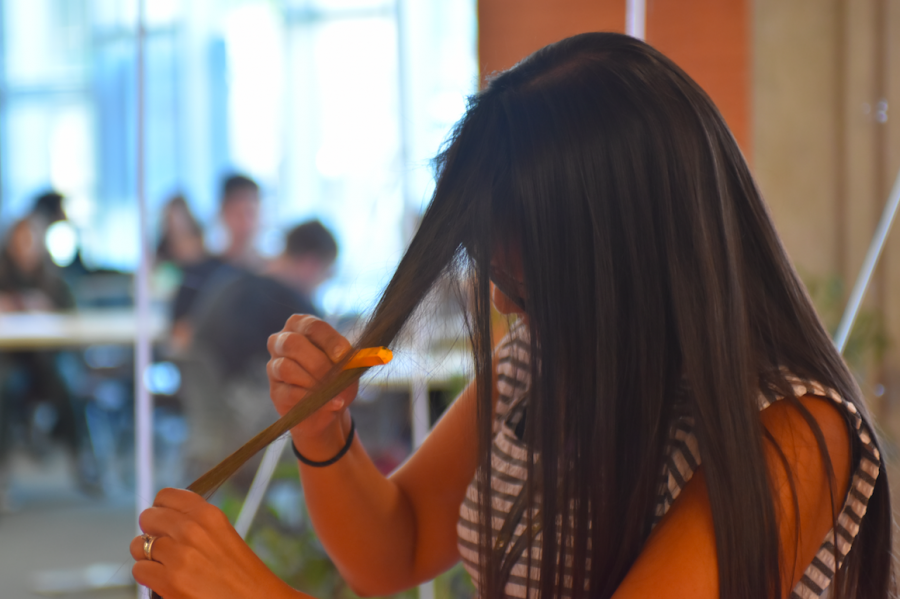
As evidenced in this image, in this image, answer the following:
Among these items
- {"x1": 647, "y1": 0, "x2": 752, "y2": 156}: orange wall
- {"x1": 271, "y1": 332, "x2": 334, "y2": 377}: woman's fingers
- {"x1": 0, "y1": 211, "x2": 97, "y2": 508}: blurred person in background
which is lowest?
{"x1": 0, "y1": 211, "x2": 97, "y2": 508}: blurred person in background

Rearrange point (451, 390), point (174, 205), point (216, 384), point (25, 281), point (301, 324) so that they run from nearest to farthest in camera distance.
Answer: point (301, 324) < point (451, 390) < point (216, 384) < point (25, 281) < point (174, 205)

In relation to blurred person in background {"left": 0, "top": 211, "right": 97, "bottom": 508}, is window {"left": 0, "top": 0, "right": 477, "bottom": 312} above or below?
above

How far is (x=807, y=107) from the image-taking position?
192 centimetres

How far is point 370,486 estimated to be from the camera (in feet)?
2.67

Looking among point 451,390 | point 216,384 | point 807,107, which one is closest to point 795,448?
point 451,390

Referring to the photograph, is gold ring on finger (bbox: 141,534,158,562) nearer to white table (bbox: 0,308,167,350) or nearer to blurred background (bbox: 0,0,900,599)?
blurred background (bbox: 0,0,900,599)

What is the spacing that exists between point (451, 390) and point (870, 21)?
1275mm

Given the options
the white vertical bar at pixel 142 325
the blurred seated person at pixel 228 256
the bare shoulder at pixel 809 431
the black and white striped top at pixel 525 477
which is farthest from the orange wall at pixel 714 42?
the blurred seated person at pixel 228 256

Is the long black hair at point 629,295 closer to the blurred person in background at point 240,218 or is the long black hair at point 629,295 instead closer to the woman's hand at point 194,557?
the woman's hand at point 194,557

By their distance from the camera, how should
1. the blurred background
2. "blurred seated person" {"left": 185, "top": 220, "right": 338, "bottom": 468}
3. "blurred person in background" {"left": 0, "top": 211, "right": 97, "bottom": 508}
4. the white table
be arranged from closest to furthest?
1. the blurred background
2. "blurred seated person" {"left": 185, "top": 220, "right": 338, "bottom": 468}
3. the white table
4. "blurred person in background" {"left": 0, "top": 211, "right": 97, "bottom": 508}

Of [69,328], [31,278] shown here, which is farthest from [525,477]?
[31,278]

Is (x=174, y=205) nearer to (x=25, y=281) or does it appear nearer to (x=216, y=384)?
(x=25, y=281)

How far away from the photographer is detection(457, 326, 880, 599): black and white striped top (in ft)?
1.97

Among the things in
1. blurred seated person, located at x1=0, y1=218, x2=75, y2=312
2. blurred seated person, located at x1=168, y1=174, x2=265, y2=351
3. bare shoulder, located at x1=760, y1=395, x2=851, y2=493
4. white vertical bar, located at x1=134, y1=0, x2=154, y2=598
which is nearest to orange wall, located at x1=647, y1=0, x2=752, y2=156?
white vertical bar, located at x1=134, y1=0, x2=154, y2=598
